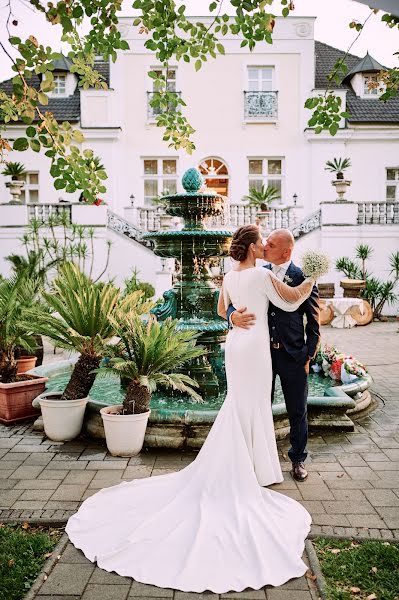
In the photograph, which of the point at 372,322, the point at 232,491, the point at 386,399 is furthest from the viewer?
the point at 372,322

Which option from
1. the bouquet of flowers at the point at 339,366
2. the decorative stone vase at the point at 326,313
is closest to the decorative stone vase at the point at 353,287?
the decorative stone vase at the point at 326,313

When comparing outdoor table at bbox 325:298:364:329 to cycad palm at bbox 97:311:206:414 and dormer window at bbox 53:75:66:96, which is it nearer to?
cycad palm at bbox 97:311:206:414

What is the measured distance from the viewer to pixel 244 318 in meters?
4.05

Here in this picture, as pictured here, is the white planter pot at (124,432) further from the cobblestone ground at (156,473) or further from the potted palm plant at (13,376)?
the potted palm plant at (13,376)

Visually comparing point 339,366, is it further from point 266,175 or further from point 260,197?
point 266,175

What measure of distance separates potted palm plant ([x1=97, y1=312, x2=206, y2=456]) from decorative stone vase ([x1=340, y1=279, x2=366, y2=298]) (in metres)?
12.2

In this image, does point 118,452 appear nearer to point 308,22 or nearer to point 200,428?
point 200,428

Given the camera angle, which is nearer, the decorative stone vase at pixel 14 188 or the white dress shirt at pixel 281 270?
the white dress shirt at pixel 281 270

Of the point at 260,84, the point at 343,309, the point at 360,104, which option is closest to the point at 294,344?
the point at 343,309

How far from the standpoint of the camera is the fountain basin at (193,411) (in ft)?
17.2

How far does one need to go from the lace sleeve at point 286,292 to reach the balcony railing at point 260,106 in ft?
63.4

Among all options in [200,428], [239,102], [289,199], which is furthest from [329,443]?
[239,102]

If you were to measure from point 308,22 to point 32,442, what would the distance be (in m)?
21.4

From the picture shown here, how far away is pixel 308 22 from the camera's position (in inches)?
870
